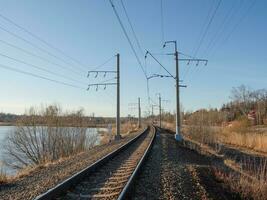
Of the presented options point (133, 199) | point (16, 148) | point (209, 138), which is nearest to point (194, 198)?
point (133, 199)

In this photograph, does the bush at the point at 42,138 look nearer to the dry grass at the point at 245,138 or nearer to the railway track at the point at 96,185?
the dry grass at the point at 245,138

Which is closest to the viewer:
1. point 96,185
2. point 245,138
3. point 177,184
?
point 96,185

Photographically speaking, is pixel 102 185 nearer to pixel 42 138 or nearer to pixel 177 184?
pixel 177 184

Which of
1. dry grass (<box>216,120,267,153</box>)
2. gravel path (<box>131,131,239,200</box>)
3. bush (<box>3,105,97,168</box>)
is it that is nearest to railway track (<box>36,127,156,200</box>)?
gravel path (<box>131,131,239,200</box>)

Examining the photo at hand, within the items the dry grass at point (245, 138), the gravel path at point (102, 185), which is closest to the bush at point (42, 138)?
the dry grass at point (245, 138)

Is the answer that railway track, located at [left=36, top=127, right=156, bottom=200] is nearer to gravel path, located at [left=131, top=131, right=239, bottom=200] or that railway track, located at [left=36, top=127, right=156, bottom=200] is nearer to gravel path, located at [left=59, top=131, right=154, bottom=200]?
gravel path, located at [left=59, top=131, right=154, bottom=200]

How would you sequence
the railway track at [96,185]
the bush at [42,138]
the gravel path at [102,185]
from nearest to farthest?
the railway track at [96,185] < the gravel path at [102,185] < the bush at [42,138]

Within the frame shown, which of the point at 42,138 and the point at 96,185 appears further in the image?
the point at 42,138

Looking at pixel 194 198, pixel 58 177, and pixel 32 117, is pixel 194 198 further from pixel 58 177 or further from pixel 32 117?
pixel 32 117

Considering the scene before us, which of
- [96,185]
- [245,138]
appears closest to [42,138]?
[245,138]

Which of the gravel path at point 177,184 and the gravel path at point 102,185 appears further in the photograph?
the gravel path at point 177,184

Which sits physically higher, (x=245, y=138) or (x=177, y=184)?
(x=245, y=138)

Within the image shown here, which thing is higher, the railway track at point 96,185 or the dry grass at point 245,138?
the dry grass at point 245,138

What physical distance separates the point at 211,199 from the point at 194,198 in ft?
1.39
